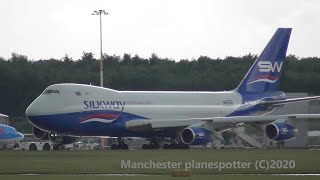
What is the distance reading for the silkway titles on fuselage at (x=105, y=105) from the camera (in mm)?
55094

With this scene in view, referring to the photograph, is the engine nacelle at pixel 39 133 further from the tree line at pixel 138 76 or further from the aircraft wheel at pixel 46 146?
the tree line at pixel 138 76

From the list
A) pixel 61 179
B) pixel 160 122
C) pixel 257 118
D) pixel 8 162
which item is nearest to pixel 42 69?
pixel 160 122

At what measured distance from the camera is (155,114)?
2275 inches

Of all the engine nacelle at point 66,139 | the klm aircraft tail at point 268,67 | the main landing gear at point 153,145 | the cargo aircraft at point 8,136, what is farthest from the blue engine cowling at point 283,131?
the cargo aircraft at point 8,136

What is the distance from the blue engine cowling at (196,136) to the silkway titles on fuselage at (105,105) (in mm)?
4067

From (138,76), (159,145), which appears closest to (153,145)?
(159,145)

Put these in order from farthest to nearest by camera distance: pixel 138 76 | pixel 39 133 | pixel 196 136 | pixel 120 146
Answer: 1. pixel 138 76
2. pixel 39 133
3. pixel 120 146
4. pixel 196 136

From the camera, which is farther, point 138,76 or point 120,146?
point 138,76

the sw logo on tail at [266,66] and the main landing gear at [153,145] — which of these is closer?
the main landing gear at [153,145]

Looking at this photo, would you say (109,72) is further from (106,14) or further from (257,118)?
(257,118)

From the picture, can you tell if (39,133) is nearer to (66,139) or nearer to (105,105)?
(66,139)

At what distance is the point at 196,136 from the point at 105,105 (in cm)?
571

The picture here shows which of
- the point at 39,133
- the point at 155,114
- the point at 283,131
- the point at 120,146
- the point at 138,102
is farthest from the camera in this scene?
the point at 39,133

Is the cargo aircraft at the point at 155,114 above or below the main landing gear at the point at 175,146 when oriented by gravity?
above
